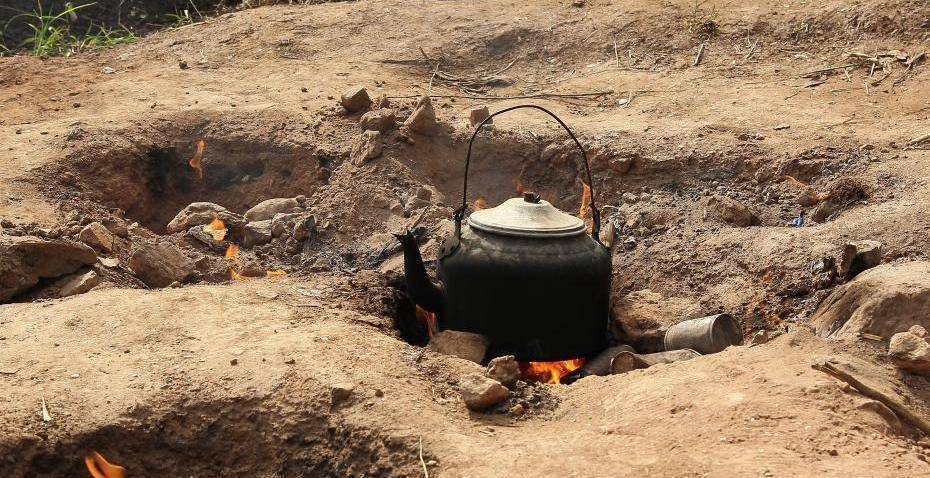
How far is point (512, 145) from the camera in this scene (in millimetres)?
7070

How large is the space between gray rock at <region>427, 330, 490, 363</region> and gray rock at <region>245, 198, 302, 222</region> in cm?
226

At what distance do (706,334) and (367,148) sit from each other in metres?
2.90

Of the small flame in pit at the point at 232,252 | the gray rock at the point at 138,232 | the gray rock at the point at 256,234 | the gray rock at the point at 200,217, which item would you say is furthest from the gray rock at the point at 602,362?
the gray rock at the point at 138,232

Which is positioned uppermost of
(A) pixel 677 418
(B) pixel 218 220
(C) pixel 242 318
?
(A) pixel 677 418

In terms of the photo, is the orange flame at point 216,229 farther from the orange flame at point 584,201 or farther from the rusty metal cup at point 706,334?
the rusty metal cup at point 706,334

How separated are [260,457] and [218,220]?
301 centimetres

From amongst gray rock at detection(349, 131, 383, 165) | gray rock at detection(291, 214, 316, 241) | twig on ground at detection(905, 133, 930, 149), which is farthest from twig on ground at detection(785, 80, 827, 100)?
gray rock at detection(291, 214, 316, 241)

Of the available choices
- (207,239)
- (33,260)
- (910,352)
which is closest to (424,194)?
(207,239)

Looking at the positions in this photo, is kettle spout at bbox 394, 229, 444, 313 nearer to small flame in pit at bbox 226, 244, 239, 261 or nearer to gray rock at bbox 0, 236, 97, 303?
small flame in pit at bbox 226, 244, 239, 261

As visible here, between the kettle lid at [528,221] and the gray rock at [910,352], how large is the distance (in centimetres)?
158

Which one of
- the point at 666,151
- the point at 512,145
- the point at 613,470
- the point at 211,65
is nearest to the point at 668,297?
the point at 666,151

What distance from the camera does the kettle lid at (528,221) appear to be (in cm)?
507

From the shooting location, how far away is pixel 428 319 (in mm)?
5656

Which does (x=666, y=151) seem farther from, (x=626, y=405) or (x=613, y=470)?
(x=613, y=470)
